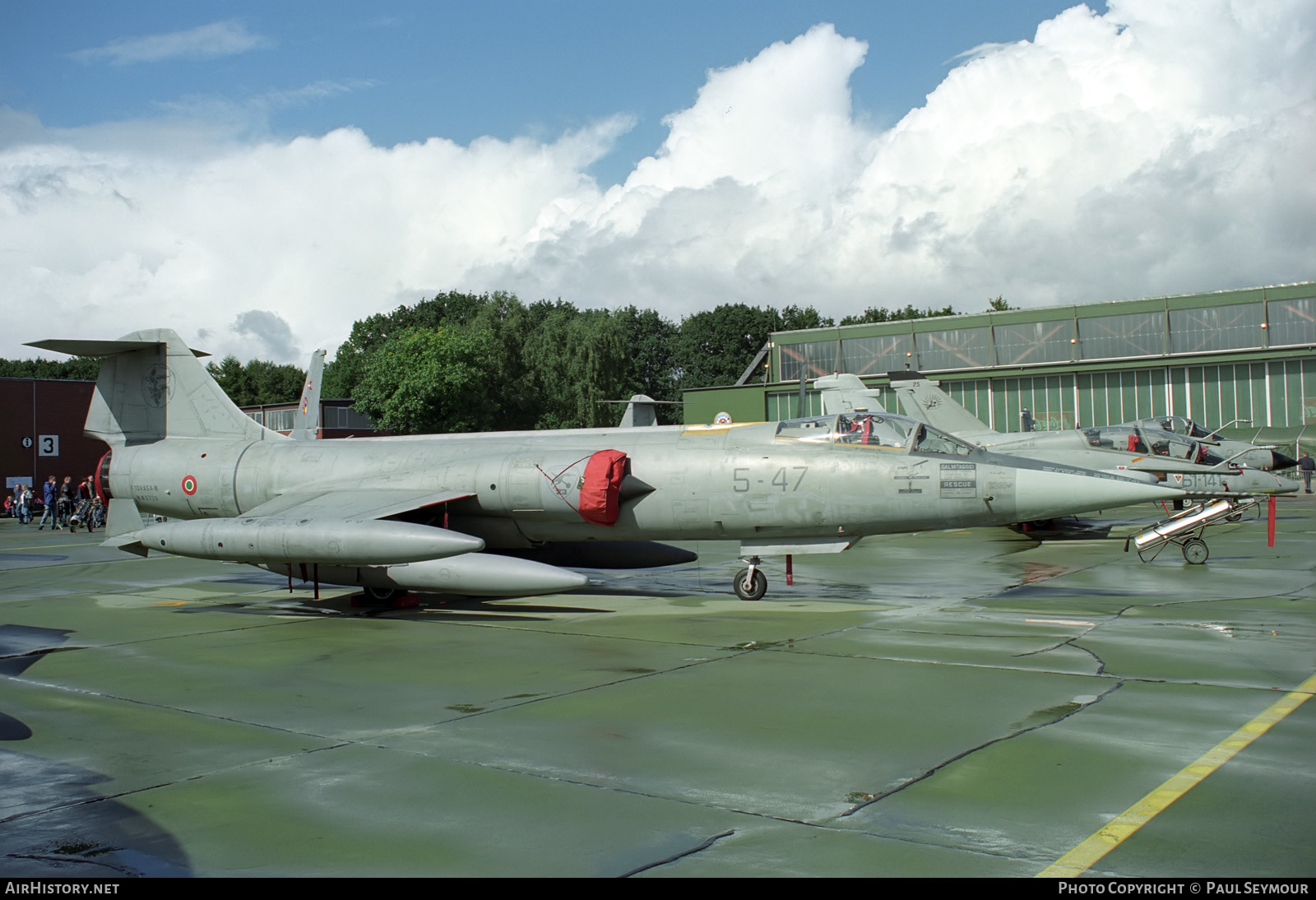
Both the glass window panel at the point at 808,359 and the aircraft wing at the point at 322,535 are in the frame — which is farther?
the glass window panel at the point at 808,359

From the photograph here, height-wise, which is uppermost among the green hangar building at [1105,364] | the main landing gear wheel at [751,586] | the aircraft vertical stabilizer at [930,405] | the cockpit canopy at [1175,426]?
the green hangar building at [1105,364]

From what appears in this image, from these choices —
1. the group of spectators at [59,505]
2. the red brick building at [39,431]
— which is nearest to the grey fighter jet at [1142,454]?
the group of spectators at [59,505]

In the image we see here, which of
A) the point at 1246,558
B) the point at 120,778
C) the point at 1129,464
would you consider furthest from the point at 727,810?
the point at 1129,464

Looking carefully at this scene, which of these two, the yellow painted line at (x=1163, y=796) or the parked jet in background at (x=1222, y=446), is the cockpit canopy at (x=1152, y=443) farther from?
the yellow painted line at (x=1163, y=796)

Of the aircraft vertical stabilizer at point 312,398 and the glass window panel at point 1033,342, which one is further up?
the glass window panel at point 1033,342

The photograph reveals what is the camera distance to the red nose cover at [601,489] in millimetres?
12133

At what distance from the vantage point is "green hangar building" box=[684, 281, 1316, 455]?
44531 millimetres

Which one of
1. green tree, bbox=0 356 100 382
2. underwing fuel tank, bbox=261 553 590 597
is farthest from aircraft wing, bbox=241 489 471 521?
green tree, bbox=0 356 100 382

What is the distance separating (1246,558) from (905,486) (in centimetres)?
862

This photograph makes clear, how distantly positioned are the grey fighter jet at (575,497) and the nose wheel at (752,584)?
2 centimetres

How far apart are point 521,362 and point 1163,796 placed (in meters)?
62.2

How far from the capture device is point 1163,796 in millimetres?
4934

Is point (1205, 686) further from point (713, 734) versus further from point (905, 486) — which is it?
point (905, 486)

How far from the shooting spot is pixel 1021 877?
3.98m
